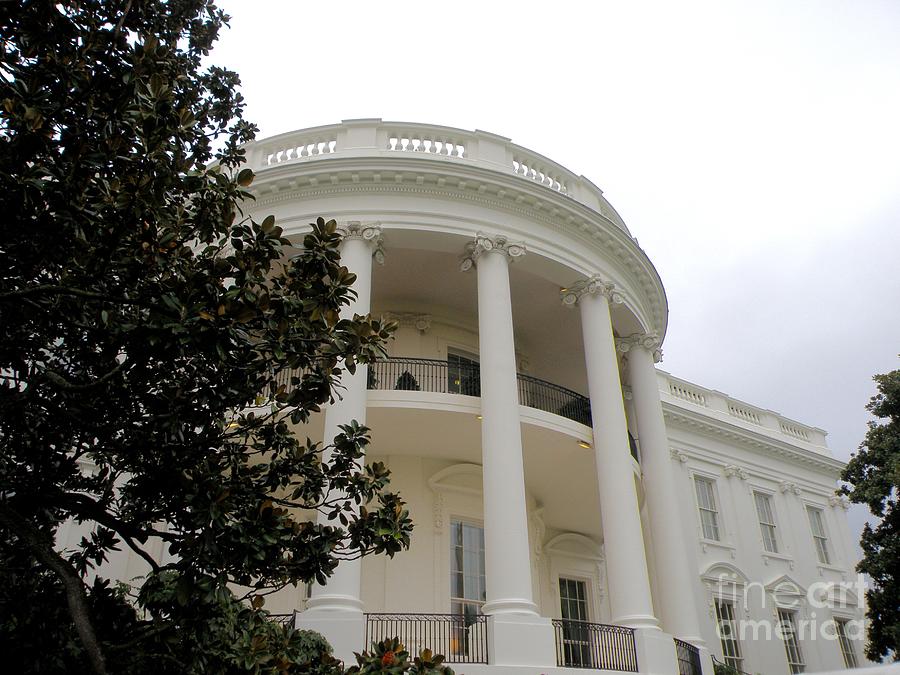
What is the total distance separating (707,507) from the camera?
24.7 metres

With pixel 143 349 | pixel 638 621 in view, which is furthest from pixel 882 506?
pixel 143 349

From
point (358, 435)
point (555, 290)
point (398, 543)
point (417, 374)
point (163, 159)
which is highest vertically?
point (555, 290)

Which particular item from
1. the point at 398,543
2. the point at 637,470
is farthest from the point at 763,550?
the point at 398,543

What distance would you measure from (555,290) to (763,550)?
14.1m

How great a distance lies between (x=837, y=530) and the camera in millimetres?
28234

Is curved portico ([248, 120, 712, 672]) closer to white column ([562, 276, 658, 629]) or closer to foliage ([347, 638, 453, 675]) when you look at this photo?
→ white column ([562, 276, 658, 629])

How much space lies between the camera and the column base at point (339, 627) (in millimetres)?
10828

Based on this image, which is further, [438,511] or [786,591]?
[786,591]

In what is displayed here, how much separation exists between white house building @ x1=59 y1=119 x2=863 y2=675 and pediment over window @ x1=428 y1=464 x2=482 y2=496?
0.11ft

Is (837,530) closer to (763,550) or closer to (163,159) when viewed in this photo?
(763,550)

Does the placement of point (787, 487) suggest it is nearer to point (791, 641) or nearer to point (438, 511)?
point (791, 641)

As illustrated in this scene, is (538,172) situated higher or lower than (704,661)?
higher

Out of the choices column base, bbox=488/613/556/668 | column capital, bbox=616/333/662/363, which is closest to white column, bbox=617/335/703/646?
column capital, bbox=616/333/662/363

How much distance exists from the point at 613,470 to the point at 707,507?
1225 centimetres
